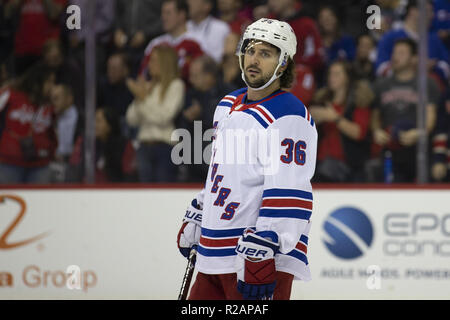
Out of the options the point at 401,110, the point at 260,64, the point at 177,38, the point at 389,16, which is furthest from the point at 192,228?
the point at 389,16

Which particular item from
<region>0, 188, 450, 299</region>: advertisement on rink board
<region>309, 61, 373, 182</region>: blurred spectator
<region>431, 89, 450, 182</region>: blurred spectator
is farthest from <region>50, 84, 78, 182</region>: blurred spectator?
<region>431, 89, 450, 182</region>: blurred spectator

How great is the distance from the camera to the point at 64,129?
203 inches

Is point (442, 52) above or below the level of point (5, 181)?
above

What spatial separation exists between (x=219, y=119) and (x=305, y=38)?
2.55m

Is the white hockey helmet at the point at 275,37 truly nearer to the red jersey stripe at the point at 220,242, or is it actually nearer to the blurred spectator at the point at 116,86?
the red jersey stripe at the point at 220,242

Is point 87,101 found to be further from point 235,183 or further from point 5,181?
point 235,183

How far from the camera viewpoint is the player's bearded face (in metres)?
2.50

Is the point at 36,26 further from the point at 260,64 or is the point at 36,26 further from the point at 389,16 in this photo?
the point at 260,64

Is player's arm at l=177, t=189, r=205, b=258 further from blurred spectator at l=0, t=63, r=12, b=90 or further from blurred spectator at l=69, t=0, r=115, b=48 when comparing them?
blurred spectator at l=0, t=63, r=12, b=90

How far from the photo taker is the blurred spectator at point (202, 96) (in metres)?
5.01
